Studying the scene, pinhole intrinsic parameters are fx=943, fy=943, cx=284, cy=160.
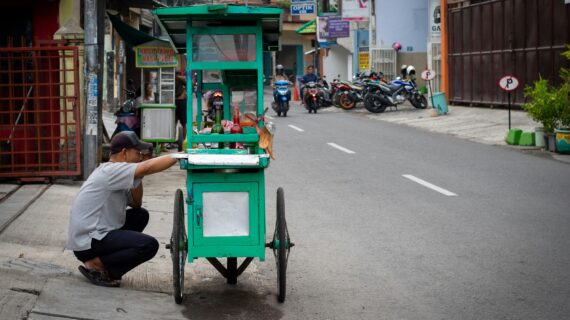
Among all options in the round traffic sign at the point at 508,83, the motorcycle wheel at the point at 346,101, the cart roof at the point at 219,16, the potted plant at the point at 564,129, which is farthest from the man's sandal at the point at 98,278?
the motorcycle wheel at the point at 346,101

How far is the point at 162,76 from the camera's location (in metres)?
19.6

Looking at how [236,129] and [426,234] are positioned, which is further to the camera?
[426,234]

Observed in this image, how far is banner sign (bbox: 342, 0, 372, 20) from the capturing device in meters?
45.0

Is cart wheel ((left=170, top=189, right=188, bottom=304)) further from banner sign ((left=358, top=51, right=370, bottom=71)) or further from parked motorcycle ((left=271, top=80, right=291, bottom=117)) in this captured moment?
banner sign ((left=358, top=51, right=370, bottom=71))

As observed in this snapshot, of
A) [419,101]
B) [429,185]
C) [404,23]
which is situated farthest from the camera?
[404,23]

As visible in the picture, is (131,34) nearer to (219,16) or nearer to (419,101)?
(219,16)

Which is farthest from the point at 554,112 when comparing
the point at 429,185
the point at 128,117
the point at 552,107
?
the point at 128,117

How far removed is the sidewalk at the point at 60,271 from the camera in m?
6.99

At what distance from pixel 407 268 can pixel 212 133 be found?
7.74 ft

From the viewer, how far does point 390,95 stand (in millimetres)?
33688

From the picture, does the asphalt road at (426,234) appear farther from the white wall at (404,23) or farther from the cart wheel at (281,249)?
the white wall at (404,23)

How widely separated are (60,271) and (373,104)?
2634 cm

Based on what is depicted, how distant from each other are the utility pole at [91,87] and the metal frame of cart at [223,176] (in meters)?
7.09

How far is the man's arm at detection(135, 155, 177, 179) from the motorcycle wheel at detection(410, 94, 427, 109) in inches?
1080
